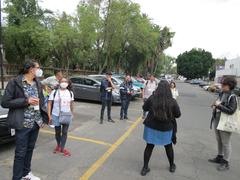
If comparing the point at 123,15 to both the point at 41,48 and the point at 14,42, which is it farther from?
the point at 14,42

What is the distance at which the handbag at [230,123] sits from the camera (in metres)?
4.95

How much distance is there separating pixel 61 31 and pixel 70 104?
22.1 metres

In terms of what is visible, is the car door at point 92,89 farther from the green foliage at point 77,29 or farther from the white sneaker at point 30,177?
the green foliage at point 77,29

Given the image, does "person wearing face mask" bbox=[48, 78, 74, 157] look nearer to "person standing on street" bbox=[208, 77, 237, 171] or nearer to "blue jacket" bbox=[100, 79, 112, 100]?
"person standing on street" bbox=[208, 77, 237, 171]

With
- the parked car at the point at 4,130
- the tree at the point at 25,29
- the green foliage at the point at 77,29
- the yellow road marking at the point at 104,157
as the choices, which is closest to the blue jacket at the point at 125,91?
the yellow road marking at the point at 104,157

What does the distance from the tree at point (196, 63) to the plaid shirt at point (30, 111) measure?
293ft

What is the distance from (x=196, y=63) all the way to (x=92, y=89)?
79571mm

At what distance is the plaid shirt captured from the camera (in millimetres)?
3752

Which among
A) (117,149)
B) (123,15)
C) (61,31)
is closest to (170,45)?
(123,15)

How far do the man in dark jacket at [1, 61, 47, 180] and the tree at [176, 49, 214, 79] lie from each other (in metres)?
89.3

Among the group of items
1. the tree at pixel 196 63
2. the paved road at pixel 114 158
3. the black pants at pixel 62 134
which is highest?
the tree at pixel 196 63

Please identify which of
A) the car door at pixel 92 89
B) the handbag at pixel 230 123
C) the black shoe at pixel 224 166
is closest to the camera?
the handbag at pixel 230 123

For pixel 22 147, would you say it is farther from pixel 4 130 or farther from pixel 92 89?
pixel 92 89

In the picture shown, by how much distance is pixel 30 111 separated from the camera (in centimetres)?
380
